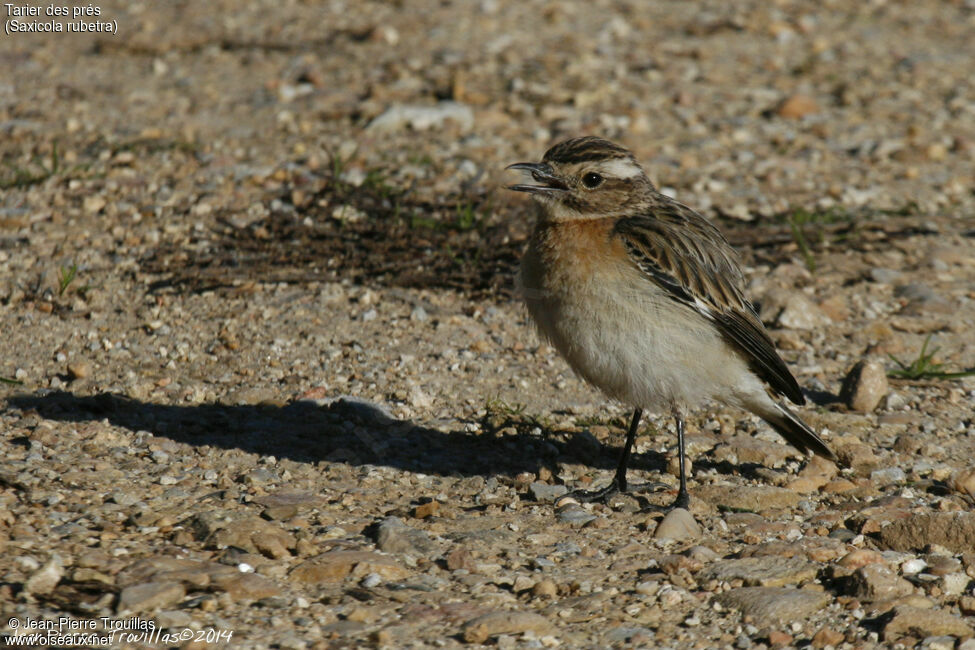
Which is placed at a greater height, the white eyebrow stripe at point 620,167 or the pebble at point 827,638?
the white eyebrow stripe at point 620,167

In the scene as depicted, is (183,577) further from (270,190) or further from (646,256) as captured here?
(270,190)

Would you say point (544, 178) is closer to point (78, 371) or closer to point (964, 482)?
point (964, 482)

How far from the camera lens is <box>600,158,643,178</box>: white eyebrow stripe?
275 inches

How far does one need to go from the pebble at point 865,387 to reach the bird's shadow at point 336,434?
141cm

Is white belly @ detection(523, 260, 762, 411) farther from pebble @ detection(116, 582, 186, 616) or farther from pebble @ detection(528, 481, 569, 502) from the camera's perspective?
pebble @ detection(116, 582, 186, 616)

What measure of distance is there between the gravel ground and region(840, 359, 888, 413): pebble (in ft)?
0.10

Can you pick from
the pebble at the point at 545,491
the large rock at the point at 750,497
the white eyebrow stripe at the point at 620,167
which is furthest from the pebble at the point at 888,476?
the white eyebrow stripe at the point at 620,167

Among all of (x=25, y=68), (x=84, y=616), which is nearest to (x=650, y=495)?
(x=84, y=616)

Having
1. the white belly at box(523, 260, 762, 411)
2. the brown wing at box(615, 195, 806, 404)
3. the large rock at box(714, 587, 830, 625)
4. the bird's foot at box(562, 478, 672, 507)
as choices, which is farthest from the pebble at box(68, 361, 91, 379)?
the large rock at box(714, 587, 830, 625)

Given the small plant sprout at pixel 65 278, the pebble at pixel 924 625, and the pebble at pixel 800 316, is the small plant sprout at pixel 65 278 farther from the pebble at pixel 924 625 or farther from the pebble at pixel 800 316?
the pebble at pixel 924 625

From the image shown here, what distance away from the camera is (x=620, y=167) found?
700cm

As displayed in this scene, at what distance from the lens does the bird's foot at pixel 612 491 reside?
21.3 feet

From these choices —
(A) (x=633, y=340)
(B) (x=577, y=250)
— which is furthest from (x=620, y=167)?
(A) (x=633, y=340)

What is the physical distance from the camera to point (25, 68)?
1273 cm
